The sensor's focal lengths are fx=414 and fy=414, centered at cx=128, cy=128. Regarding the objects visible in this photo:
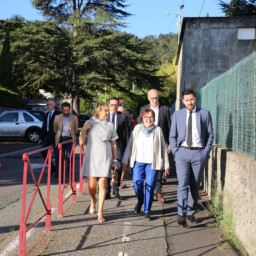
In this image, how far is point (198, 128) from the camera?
5766mm

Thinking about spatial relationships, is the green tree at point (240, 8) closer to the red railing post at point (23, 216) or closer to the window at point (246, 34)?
the window at point (246, 34)

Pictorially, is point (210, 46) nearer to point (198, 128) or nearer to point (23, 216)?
point (198, 128)

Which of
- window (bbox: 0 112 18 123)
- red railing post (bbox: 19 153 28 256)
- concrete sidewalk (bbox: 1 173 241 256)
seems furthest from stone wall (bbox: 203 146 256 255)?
window (bbox: 0 112 18 123)

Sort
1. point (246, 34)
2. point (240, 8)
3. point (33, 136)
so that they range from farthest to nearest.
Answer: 1. point (240, 8)
2. point (33, 136)
3. point (246, 34)

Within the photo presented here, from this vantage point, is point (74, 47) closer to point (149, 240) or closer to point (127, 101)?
point (127, 101)

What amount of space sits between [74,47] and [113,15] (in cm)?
423

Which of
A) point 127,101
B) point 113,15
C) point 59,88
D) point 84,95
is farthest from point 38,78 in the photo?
point 127,101

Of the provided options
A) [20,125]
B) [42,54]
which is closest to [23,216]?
[20,125]

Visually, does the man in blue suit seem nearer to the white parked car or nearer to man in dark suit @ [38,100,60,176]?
man in dark suit @ [38,100,60,176]

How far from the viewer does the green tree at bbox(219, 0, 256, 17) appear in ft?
130

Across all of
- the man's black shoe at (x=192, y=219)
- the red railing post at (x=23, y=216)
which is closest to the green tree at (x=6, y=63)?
the man's black shoe at (x=192, y=219)

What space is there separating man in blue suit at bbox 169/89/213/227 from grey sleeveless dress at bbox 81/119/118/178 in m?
0.94

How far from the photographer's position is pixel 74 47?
111 ft

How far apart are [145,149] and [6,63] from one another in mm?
29575
